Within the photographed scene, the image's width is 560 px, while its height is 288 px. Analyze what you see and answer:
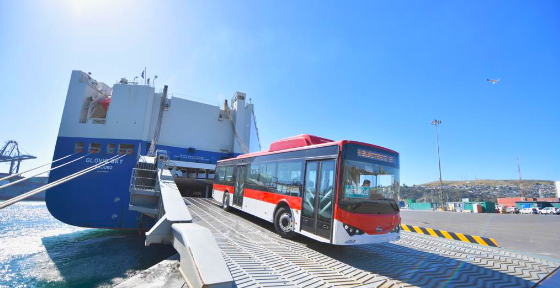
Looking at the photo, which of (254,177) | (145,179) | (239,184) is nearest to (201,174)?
(145,179)

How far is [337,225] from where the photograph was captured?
5.08 meters

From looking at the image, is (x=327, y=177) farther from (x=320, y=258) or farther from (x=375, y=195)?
(x=320, y=258)

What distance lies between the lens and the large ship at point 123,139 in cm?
1224

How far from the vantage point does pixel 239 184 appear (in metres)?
9.84

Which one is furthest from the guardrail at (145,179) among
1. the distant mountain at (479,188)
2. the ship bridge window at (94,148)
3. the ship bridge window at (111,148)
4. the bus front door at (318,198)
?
the distant mountain at (479,188)

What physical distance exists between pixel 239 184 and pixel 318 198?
191 inches

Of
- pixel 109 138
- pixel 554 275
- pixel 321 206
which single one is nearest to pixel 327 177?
pixel 321 206

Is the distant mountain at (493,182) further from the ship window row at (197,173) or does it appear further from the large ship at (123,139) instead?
the ship window row at (197,173)

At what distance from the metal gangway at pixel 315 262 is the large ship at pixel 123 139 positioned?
7738 mm

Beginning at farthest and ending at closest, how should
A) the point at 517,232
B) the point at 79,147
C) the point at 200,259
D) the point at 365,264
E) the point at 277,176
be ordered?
the point at 79,147 < the point at 517,232 < the point at 277,176 < the point at 365,264 < the point at 200,259

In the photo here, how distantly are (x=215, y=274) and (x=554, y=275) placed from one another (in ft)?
23.3

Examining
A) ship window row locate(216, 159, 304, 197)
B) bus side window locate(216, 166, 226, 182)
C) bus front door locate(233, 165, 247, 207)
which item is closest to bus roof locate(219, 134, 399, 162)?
ship window row locate(216, 159, 304, 197)

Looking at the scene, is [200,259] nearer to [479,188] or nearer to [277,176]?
[277,176]

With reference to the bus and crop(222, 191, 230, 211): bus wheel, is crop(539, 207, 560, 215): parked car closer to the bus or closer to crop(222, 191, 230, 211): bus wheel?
the bus
